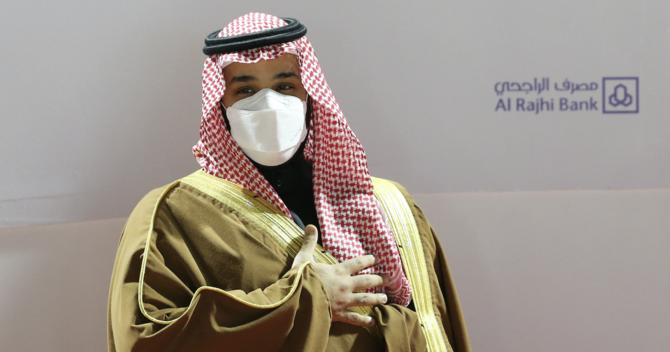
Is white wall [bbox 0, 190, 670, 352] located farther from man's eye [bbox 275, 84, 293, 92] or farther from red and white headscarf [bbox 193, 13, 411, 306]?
man's eye [bbox 275, 84, 293, 92]

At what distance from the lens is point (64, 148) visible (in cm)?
194

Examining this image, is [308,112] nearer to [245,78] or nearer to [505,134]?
[245,78]

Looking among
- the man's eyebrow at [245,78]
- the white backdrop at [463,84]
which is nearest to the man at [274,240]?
the man's eyebrow at [245,78]

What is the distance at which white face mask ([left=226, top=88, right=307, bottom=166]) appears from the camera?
1.49 m

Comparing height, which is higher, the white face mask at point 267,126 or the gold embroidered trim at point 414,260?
the white face mask at point 267,126

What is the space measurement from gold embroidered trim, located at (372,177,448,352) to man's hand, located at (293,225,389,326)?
19 centimetres

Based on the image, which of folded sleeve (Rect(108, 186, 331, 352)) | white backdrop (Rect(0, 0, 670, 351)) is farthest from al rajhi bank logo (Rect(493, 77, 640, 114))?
folded sleeve (Rect(108, 186, 331, 352))

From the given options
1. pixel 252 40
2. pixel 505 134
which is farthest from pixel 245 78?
pixel 505 134

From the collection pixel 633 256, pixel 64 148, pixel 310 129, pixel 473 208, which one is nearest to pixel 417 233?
pixel 310 129

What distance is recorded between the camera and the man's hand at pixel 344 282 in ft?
4.60

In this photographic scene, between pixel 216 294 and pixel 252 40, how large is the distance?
639 millimetres

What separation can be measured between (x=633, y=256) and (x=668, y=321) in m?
0.28

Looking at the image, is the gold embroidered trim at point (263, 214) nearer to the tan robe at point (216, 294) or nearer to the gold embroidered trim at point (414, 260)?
the tan robe at point (216, 294)

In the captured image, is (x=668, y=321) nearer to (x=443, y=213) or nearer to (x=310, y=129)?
(x=443, y=213)
